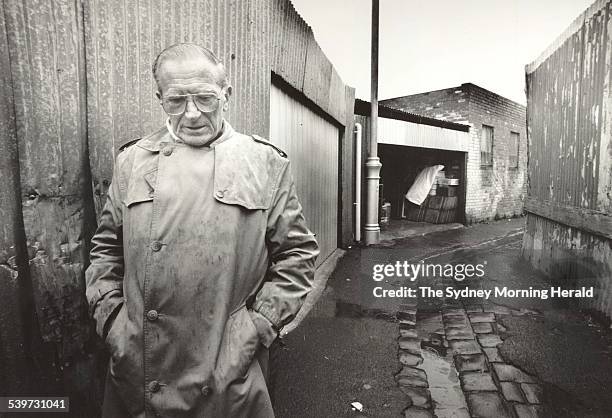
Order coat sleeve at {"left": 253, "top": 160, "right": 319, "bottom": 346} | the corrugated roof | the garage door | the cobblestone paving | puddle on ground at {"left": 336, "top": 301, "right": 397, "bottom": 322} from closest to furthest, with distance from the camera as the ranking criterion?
coat sleeve at {"left": 253, "top": 160, "right": 319, "bottom": 346} < the cobblestone paving < the garage door < puddle on ground at {"left": 336, "top": 301, "right": 397, "bottom": 322} < the corrugated roof

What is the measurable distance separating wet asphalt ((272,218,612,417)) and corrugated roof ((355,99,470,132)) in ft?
15.8

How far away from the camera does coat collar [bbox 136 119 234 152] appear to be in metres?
1.57

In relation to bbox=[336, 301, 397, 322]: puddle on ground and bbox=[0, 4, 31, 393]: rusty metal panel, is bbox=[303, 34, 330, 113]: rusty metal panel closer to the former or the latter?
bbox=[336, 301, 397, 322]: puddle on ground

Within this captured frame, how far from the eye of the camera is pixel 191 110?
151 centimetres

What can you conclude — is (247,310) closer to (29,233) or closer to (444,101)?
(29,233)

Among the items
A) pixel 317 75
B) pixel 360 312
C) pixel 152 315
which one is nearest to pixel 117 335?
pixel 152 315

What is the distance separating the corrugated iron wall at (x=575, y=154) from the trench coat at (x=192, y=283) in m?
3.93

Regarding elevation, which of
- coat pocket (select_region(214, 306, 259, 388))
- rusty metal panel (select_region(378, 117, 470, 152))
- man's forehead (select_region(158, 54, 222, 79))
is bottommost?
coat pocket (select_region(214, 306, 259, 388))

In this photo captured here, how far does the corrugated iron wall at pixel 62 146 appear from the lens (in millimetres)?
1713

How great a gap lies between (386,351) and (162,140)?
2831 millimetres

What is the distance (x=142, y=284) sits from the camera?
1447 mm

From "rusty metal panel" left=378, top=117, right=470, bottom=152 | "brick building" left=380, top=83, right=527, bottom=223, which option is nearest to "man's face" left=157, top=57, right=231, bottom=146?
"rusty metal panel" left=378, top=117, right=470, bottom=152
